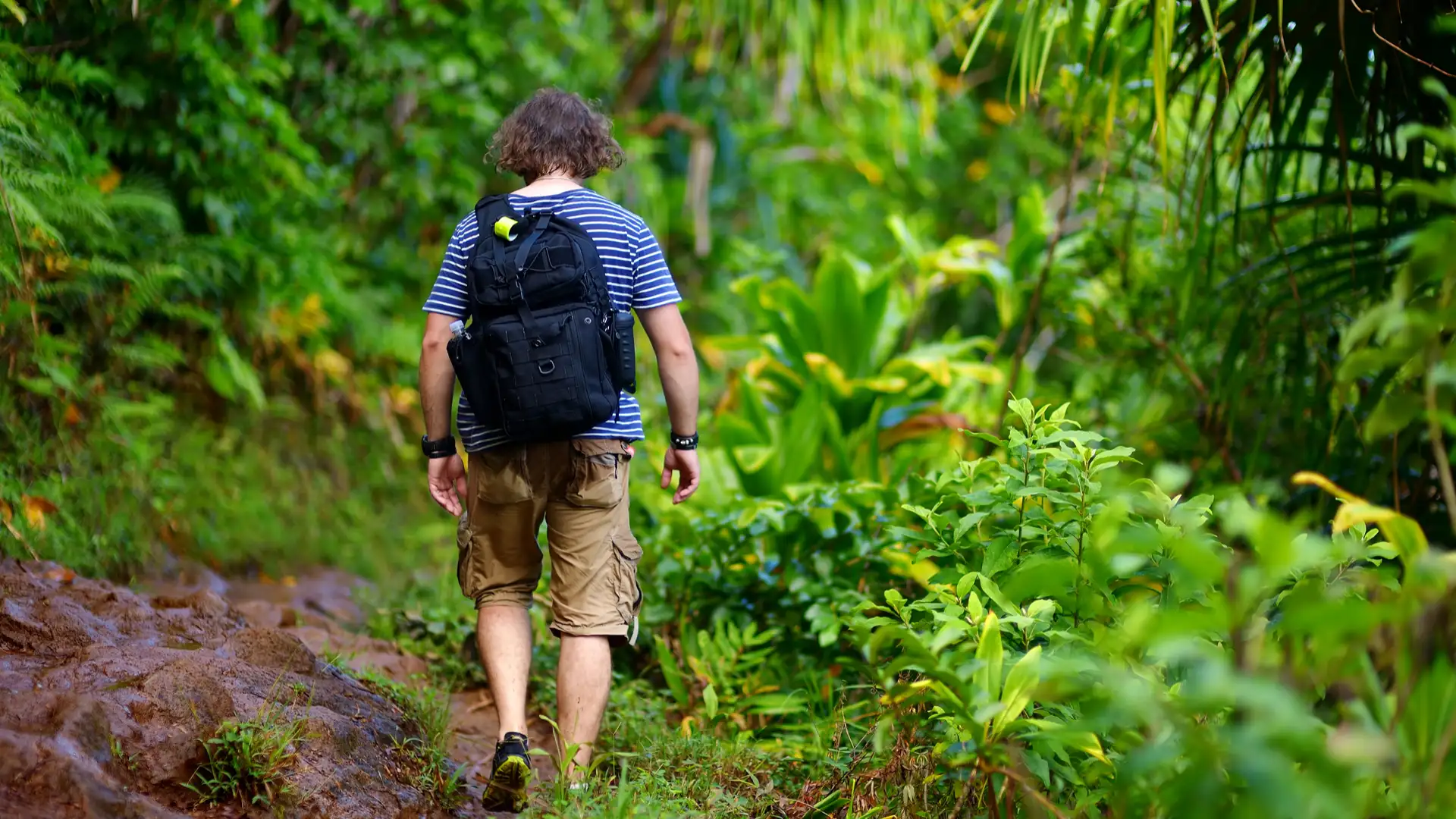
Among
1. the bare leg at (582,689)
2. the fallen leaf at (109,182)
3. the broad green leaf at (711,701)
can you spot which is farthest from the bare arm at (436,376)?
the fallen leaf at (109,182)

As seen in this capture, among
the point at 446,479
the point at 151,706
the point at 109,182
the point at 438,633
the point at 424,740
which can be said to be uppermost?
the point at 109,182

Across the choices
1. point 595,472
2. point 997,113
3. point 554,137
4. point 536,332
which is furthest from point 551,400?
point 997,113

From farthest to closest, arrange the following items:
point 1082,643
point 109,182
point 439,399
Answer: point 109,182 → point 439,399 → point 1082,643

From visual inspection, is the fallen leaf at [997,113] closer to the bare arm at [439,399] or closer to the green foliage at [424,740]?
the bare arm at [439,399]

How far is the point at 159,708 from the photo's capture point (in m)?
2.17

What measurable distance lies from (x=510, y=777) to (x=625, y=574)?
19.9 inches

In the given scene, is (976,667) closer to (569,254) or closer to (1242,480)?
(569,254)

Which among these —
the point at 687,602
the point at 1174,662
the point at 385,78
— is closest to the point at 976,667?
the point at 1174,662

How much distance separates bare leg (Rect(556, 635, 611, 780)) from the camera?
2.52m

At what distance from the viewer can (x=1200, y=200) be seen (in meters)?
3.11

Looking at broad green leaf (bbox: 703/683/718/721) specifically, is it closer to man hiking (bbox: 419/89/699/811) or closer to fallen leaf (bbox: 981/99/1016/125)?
man hiking (bbox: 419/89/699/811)

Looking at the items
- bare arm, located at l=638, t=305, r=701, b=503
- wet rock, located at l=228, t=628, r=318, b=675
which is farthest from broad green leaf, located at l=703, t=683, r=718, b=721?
wet rock, located at l=228, t=628, r=318, b=675

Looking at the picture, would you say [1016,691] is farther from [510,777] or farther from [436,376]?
[436,376]

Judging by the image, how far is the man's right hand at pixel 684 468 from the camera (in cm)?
265
